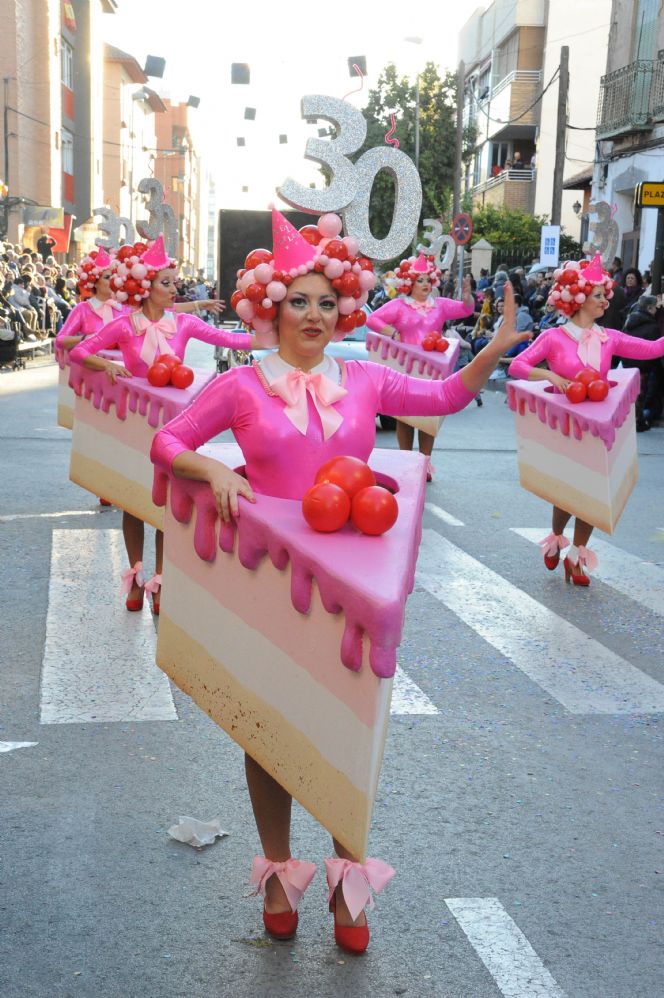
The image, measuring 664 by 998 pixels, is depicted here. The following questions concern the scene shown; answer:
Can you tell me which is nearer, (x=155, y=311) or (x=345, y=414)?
(x=345, y=414)

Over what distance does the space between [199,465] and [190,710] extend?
7.60ft

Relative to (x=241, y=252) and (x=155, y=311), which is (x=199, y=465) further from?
(x=241, y=252)

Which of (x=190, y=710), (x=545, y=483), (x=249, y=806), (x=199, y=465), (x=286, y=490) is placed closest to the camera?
(x=199, y=465)

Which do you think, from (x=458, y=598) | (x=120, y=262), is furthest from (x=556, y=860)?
(x=120, y=262)

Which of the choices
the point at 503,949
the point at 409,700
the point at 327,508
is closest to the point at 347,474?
the point at 327,508

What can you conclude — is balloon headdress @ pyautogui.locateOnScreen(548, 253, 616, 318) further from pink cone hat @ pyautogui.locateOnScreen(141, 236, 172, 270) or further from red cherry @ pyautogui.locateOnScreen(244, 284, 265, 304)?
red cherry @ pyautogui.locateOnScreen(244, 284, 265, 304)

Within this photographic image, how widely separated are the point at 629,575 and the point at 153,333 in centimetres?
360

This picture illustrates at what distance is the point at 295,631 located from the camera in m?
3.16

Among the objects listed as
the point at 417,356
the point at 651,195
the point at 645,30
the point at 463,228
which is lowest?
the point at 417,356

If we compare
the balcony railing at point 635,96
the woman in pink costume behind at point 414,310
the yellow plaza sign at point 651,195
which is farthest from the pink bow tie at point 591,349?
the balcony railing at point 635,96

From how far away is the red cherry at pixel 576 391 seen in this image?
7582 mm

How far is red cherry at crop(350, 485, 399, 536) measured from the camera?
3170mm

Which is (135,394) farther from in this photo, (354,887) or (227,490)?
(354,887)

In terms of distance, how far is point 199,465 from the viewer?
3.38 metres
